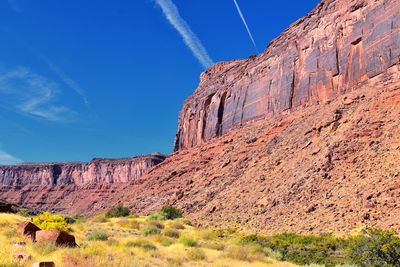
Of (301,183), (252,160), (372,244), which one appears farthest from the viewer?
(252,160)

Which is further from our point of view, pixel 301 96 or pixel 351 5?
pixel 301 96

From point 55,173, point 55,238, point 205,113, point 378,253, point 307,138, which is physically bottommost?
point 378,253

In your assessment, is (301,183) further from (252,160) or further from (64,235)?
(64,235)

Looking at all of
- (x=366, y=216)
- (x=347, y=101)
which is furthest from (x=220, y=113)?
(x=366, y=216)

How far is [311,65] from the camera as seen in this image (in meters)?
59.1

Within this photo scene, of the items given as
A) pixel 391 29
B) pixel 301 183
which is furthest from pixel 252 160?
pixel 391 29

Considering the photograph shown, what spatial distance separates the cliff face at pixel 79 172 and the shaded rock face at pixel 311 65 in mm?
58912

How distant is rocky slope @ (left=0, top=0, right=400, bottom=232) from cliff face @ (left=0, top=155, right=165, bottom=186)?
6053 cm

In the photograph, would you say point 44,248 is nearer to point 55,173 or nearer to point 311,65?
point 311,65

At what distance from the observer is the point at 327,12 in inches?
2381

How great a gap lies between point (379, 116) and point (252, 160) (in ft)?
63.3

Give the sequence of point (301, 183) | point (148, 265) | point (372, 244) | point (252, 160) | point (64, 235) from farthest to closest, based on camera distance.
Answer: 1. point (252, 160)
2. point (301, 183)
3. point (372, 244)
4. point (64, 235)
5. point (148, 265)

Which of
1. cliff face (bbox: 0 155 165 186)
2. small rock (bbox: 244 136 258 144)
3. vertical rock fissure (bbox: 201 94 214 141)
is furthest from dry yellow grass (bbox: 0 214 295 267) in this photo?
cliff face (bbox: 0 155 165 186)

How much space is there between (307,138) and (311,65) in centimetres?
1775
